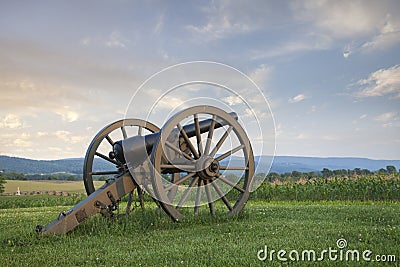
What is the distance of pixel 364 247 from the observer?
5.04m

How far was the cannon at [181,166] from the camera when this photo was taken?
6.53 meters

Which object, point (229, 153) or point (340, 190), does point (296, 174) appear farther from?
point (229, 153)

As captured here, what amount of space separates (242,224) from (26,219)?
4.53 metres

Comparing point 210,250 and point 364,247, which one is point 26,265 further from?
point 364,247

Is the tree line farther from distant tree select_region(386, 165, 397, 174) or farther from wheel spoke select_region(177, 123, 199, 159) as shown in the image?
wheel spoke select_region(177, 123, 199, 159)

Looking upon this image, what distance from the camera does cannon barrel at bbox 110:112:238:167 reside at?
6910 mm

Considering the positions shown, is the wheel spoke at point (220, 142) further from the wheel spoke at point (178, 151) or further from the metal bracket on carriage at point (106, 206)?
the metal bracket on carriage at point (106, 206)

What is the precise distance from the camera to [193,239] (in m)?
5.77

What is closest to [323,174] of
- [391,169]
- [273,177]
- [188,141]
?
[273,177]

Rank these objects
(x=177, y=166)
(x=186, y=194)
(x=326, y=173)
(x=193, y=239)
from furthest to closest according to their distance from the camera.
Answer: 1. (x=326, y=173)
2. (x=186, y=194)
3. (x=177, y=166)
4. (x=193, y=239)

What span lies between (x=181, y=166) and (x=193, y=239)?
4.57 feet

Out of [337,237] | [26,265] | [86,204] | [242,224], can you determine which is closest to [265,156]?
[242,224]

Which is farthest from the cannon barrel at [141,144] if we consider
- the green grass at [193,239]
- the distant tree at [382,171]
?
the distant tree at [382,171]

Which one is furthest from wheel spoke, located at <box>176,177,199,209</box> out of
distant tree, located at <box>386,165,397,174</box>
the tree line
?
distant tree, located at <box>386,165,397,174</box>
